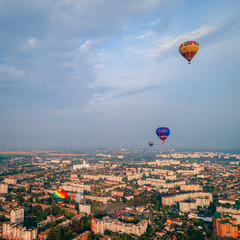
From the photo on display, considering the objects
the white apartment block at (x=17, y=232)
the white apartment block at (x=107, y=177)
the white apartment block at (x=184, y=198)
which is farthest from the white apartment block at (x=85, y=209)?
the white apartment block at (x=107, y=177)

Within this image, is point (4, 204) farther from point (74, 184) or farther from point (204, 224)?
point (204, 224)

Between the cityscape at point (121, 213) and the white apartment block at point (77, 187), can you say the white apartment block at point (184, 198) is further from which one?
the white apartment block at point (77, 187)

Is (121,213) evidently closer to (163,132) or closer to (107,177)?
(163,132)

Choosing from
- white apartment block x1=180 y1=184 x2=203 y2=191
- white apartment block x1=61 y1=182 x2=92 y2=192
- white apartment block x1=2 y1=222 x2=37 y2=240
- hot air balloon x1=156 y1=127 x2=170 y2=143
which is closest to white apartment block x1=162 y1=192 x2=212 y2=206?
white apartment block x1=180 y1=184 x2=203 y2=191

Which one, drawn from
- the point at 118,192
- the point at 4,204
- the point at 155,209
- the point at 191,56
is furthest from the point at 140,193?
the point at 191,56

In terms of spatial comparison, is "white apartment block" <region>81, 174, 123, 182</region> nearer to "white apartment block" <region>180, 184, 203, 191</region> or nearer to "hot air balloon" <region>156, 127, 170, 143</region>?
"white apartment block" <region>180, 184, 203, 191</region>

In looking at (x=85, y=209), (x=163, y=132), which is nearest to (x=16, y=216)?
(x=85, y=209)

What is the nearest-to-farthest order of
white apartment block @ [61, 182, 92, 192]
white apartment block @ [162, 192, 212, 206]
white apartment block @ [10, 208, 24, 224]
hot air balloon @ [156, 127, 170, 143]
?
white apartment block @ [10, 208, 24, 224]
hot air balloon @ [156, 127, 170, 143]
white apartment block @ [162, 192, 212, 206]
white apartment block @ [61, 182, 92, 192]
